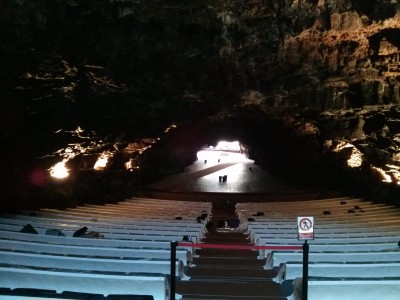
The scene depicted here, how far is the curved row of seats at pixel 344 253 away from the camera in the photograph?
3.87 m

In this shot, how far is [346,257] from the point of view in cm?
537

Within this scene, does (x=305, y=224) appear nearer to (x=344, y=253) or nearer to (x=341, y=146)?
(x=344, y=253)

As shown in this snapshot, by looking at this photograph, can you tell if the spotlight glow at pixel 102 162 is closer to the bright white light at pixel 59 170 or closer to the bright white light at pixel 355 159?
the bright white light at pixel 59 170

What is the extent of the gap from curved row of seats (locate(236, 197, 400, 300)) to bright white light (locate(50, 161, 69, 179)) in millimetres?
6824

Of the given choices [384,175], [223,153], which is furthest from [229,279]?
[223,153]

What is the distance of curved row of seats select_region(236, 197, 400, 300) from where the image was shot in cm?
387

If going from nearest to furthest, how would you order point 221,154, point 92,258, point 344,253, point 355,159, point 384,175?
point 92,258
point 344,253
point 384,175
point 355,159
point 221,154

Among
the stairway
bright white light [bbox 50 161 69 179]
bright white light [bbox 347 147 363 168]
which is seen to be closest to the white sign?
the stairway

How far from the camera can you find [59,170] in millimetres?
12789

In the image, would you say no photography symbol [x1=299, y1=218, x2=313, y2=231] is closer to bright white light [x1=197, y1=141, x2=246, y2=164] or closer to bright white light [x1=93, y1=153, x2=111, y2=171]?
bright white light [x1=93, y1=153, x2=111, y2=171]

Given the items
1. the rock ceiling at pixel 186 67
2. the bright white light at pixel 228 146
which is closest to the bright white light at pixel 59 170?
the rock ceiling at pixel 186 67

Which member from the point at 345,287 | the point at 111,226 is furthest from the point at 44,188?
the point at 345,287

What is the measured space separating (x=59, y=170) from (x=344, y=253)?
10479mm

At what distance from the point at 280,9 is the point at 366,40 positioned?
2.66 meters
